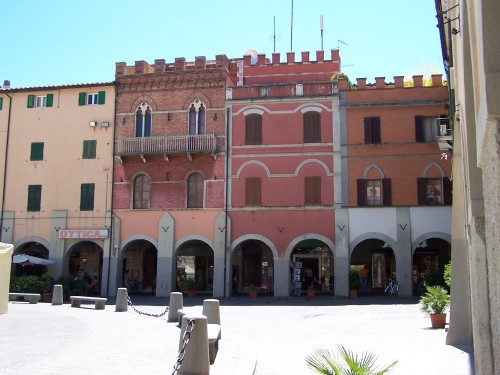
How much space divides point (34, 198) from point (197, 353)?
29.0 meters

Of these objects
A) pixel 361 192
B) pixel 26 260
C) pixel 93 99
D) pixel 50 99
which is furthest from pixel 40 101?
pixel 361 192

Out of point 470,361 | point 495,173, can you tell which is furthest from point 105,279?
point 495,173

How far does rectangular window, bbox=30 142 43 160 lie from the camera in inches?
1356

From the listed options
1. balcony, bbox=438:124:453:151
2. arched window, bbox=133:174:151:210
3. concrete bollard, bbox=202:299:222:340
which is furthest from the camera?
arched window, bbox=133:174:151:210

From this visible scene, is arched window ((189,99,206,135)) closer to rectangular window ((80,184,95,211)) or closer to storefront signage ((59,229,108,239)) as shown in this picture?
rectangular window ((80,184,95,211))

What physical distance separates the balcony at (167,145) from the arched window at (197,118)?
0.86 meters

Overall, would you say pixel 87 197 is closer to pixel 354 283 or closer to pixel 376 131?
pixel 354 283

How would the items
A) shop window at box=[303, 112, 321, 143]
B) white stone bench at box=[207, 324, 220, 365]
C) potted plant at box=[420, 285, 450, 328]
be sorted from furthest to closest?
shop window at box=[303, 112, 321, 143]
potted plant at box=[420, 285, 450, 328]
white stone bench at box=[207, 324, 220, 365]

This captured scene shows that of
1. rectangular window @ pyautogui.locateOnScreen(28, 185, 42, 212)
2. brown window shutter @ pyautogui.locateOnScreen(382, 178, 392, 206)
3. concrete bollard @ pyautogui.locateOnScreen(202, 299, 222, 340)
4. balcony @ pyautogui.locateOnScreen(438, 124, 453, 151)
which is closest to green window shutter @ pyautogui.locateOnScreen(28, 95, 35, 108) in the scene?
rectangular window @ pyautogui.locateOnScreen(28, 185, 42, 212)

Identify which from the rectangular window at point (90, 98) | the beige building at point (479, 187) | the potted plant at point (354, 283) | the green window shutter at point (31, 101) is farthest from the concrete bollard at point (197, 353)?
the green window shutter at point (31, 101)

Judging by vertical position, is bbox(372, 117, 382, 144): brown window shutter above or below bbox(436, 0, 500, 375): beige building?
above

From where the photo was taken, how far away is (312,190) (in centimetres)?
3089

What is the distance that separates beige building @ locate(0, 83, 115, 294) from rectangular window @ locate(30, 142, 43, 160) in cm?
6

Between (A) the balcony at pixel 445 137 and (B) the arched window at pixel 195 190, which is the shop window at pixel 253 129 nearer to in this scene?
(B) the arched window at pixel 195 190
